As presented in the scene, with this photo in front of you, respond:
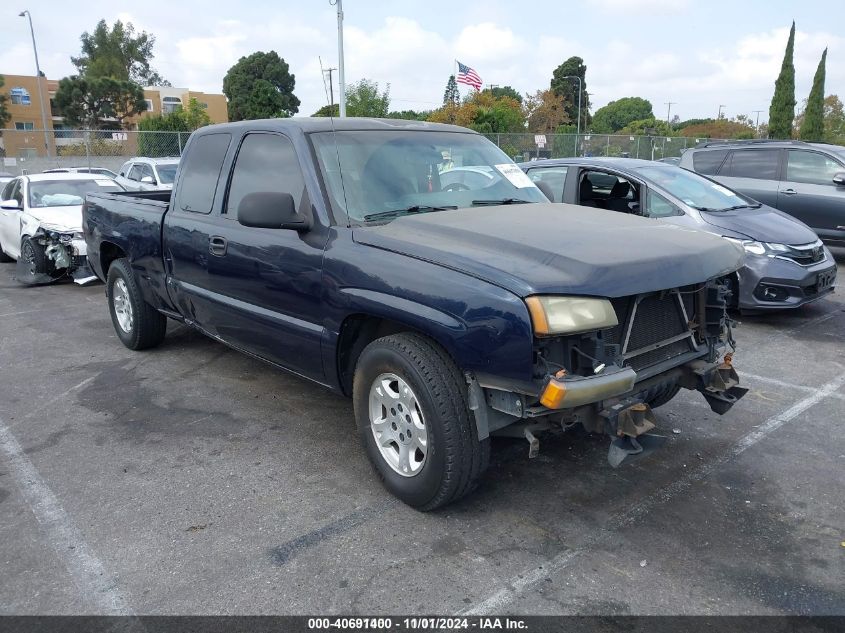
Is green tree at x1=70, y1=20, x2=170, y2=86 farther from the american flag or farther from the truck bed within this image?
the truck bed

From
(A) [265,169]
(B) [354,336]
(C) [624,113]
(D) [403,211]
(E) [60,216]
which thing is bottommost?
(B) [354,336]

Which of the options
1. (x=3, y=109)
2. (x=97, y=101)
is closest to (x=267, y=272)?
(x=97, y=101)

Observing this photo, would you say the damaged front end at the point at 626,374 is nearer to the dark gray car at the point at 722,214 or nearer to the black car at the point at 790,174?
the dark gray car at the point at 722,214

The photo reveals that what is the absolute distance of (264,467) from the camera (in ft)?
12.9

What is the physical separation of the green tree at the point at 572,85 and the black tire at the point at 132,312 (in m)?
81.4

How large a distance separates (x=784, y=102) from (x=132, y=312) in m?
39.7

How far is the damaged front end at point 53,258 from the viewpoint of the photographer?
9406mm

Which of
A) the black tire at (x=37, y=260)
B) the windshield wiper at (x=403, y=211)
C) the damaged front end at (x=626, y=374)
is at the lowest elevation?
the black tire at (x=37, y=260)

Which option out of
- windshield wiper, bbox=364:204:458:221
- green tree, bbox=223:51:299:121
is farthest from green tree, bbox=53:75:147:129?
windshield wiper, bbox=364:204:458:221

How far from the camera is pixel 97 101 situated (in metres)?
55.7

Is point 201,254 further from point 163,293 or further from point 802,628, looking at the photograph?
point 802,628

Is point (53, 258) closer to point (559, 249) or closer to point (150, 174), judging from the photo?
point (150, 174)

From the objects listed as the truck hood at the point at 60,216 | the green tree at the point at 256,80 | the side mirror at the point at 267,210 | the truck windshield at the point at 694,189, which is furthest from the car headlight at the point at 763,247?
the green tree at the point at 256,80

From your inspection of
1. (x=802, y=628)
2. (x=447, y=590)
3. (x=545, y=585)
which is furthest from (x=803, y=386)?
(x=447, y=590)
